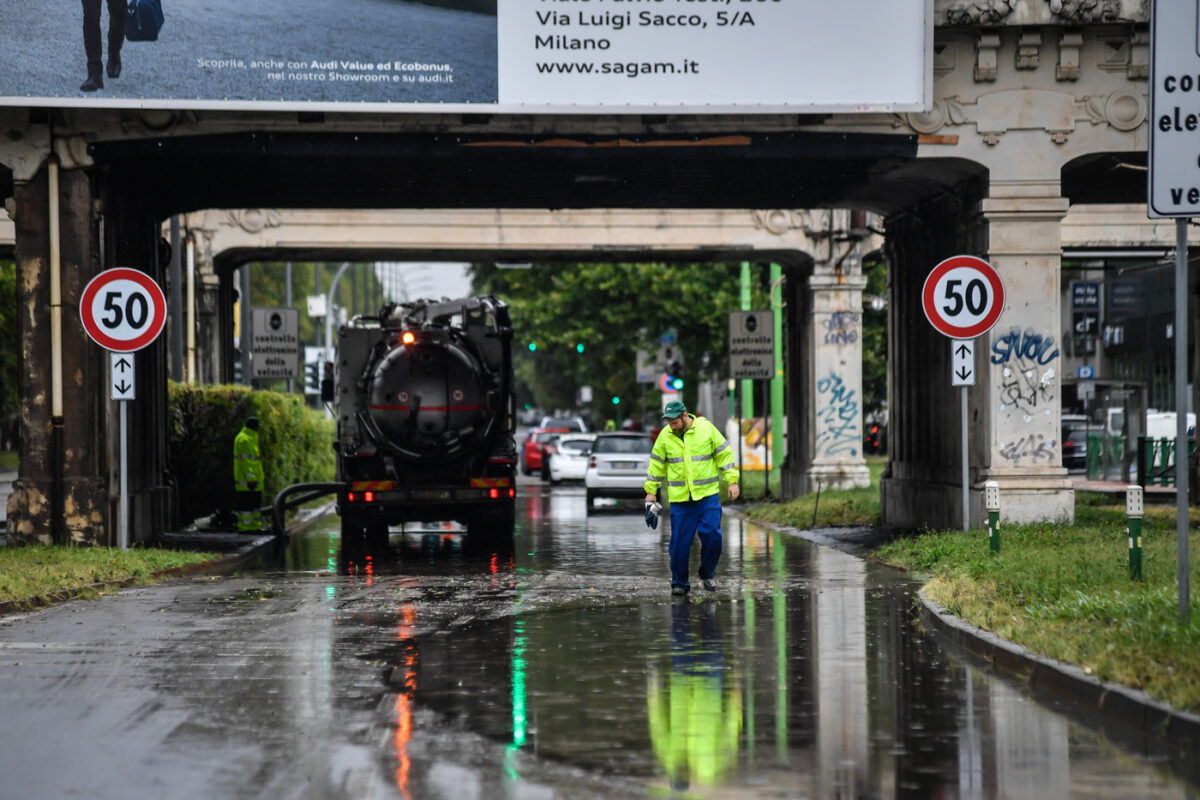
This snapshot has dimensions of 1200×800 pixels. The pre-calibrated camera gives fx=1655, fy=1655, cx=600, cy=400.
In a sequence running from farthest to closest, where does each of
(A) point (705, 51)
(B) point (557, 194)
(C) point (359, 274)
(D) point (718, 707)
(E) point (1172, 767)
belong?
(C) point (359, 274) → (B) point (557, 194) → (A) point (705, 51) → (D) point (718, 707) → (E) point (1172, 767)

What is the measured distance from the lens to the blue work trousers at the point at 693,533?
1427 cm

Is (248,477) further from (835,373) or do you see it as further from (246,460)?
(835,373)

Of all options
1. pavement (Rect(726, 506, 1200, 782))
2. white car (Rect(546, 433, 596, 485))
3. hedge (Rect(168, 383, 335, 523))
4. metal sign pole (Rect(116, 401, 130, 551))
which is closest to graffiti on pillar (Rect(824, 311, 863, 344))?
hedge (Rect(168, 383, 335, 523))

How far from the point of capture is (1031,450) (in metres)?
18.6

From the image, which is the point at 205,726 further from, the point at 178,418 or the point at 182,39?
the point at 178,418

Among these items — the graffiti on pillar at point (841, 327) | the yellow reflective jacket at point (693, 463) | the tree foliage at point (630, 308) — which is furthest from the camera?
the tree foliage at point (630, 308)

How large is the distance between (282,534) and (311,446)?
9156 millimetres

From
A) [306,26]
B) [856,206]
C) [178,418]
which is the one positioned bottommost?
[178,418]

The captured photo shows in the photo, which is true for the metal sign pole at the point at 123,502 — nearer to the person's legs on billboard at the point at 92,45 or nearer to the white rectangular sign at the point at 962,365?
the person's legs on billboard at the point at 92,45

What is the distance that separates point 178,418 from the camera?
2339cm

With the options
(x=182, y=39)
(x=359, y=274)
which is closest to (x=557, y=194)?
(x=182, y=39)

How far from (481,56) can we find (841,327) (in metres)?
15.3

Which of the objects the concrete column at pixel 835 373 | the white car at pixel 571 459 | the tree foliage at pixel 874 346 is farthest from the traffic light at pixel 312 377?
the tree foliage at pixel 874 346

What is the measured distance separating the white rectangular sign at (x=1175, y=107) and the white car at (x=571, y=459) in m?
35.9
